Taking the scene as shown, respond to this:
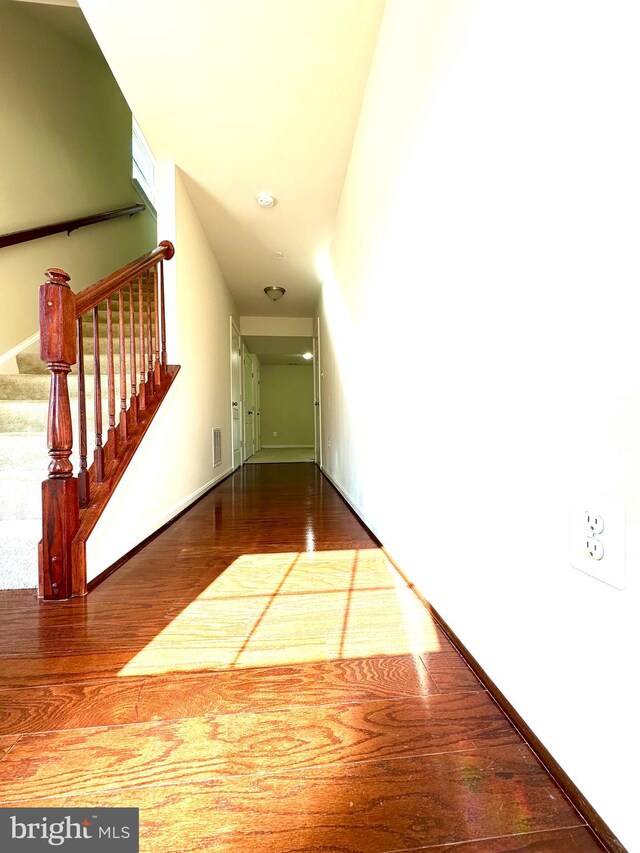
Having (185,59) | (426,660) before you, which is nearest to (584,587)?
(426,660)

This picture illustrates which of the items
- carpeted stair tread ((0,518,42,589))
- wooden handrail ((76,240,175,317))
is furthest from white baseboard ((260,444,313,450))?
carpeted stair tread ((0,518,42,589))

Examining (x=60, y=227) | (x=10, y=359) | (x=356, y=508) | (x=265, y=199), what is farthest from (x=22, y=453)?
(x=265, y=199)

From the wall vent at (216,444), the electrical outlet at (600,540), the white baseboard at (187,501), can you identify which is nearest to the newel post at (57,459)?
the white baseboard at (187,501)

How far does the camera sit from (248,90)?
1.87 m

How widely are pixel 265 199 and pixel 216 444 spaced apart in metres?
2.20

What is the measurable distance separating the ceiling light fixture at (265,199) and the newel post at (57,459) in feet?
6.11

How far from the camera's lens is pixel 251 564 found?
5.08 feet

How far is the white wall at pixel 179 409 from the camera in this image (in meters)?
1.66

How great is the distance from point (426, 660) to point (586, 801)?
1.28 ft

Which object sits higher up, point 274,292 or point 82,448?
point 274,292

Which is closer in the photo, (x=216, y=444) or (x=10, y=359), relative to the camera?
(x=10, y=359)

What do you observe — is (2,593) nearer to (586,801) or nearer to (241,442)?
(586,801)

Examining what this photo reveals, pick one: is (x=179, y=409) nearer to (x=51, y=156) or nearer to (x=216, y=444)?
(x=216, y=444)

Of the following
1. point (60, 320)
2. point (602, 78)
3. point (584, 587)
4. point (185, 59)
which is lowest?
point (584, 587)
